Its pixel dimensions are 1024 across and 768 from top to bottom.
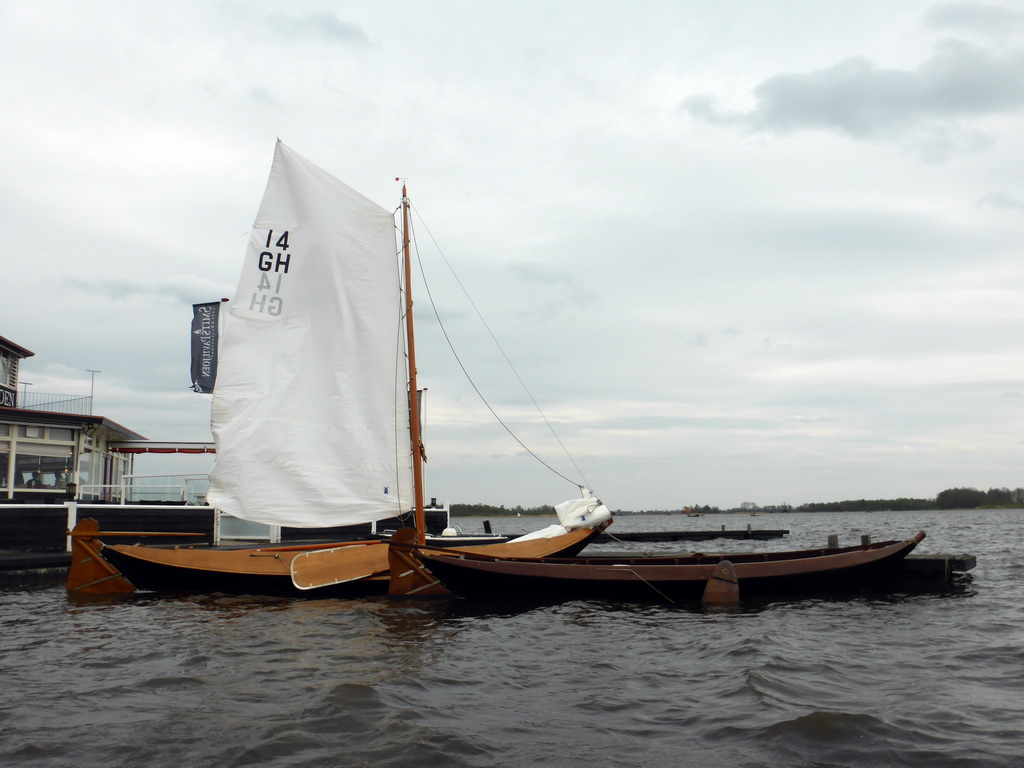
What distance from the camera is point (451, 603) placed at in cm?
1662

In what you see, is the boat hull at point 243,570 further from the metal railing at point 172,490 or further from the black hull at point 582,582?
the metal railing at point 172,490

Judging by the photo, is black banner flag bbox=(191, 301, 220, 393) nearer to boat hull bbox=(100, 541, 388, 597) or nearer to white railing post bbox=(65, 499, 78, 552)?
white railing post bbox=(65, 499, 78, 552)

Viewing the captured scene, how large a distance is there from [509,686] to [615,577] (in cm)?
721

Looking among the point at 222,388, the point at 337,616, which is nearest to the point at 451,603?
the point at 337,616

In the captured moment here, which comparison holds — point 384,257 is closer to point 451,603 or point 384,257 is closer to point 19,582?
point 451,603

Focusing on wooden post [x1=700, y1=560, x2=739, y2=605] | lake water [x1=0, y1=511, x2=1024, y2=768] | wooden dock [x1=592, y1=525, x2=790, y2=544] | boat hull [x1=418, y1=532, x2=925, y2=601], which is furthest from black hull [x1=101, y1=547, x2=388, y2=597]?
wooden dock [x1=592, y1=525, x2=790, y2=544]

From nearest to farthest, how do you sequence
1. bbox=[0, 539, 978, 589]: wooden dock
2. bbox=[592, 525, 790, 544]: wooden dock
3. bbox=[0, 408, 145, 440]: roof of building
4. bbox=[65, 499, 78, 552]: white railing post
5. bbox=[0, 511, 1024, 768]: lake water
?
bbox=[0, 511, 1024, 768]: lake water → bbox=[0, 539, 978, 589]: wooden dock → bbox=[65, 499, 78, 552]: white railing post → bbox=[0, 408, 145, 440]: roof of building → bbox=[592, 525, 790, 544]: wooden dock

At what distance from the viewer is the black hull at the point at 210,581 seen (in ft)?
55.0

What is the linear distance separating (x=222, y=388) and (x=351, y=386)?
283 centimetres

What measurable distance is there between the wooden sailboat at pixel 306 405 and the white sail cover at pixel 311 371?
0.08ft

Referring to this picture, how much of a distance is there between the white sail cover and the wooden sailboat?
24mm

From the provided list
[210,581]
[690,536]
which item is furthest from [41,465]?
[690,536]

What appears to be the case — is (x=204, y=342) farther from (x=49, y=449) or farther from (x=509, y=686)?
(x=509, y=686)

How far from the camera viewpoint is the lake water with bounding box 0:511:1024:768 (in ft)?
22.8
